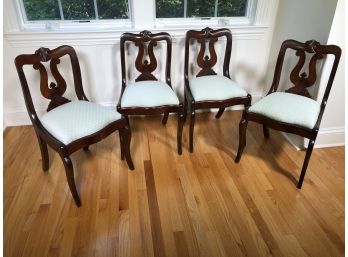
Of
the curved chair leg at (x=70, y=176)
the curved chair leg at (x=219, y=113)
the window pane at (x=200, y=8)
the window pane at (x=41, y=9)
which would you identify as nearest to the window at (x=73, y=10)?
the window pane at (x=41, y=9)

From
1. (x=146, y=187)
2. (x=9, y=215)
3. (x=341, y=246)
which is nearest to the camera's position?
(x=341, y=246)

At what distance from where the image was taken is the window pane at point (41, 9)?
2105 millimetres

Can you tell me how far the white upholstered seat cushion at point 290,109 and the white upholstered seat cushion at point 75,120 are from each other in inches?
37.9

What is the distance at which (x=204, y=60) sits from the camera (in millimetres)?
2234

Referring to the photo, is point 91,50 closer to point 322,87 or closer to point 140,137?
point 140,137

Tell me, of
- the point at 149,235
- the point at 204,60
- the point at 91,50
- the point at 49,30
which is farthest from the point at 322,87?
the point at 49,30

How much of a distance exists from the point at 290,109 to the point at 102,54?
1.54 meters

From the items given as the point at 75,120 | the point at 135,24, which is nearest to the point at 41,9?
the point at 135,24

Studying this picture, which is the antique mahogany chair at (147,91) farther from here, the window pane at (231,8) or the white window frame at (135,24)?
the window pane at (231,8)

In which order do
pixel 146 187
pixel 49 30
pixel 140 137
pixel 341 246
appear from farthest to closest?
pixel 140 137, pixel 49 30, pixel 146 187, pixel 341 246

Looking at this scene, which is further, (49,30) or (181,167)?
(49,30)

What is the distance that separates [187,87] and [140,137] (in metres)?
0.60

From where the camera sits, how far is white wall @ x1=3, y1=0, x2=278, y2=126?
2143mm

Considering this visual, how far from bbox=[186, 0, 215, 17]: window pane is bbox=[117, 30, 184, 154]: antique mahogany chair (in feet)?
1.38
